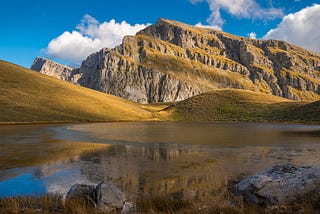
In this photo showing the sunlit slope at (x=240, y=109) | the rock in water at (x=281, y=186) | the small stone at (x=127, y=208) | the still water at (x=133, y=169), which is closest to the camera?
the small stone at (x=127, y=208)

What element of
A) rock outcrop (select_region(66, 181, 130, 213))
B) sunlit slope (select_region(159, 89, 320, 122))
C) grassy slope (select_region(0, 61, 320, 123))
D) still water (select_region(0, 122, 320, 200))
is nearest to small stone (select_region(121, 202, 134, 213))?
rock outcrop (select_region(66, 181, 130, 213))

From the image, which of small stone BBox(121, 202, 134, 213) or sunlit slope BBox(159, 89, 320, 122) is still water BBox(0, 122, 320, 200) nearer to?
small stone BBox(121, 202, 134, 213)

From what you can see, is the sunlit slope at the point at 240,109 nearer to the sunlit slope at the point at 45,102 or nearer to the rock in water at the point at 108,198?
the sunlit slope at the point at 45,102

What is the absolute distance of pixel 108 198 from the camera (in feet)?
33.7

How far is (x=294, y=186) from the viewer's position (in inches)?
445

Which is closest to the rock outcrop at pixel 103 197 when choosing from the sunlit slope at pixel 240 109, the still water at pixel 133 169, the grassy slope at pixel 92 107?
the still water at pixel 133 169

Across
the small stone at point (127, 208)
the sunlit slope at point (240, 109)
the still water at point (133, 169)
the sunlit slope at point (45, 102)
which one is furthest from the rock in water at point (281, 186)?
the sunlit slope at point (240, 109)

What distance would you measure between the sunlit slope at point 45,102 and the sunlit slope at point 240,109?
81.1 ft

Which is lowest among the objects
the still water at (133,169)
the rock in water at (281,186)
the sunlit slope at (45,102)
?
the still water at (133,169)

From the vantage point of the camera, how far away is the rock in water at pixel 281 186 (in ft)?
35.9

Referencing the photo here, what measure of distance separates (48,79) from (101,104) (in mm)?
31652

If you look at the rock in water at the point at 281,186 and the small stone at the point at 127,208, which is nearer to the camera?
the small stone at the point at 127,208

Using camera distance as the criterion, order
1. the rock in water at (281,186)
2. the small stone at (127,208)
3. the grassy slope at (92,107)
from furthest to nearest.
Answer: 1. the grassy slope at (92,107)
2. the rock in water at (281,186)
3. the small stone at (127,208)

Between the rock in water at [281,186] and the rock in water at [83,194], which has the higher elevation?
the rock in water at [281,186]
